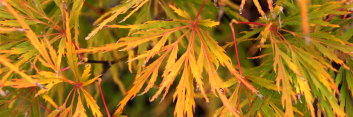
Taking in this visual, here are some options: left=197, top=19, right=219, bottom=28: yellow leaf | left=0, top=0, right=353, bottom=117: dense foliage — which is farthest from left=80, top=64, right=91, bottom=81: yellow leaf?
left=197, top=19, right=219, bottom=28: yellow leaf

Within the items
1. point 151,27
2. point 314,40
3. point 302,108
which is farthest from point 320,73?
point 151,27

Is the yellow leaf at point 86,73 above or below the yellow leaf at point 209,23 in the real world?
below

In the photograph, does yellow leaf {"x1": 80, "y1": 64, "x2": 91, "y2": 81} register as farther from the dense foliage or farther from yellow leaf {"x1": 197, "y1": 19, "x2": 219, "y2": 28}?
yellow leaf {"x1": 197, "y1": 19, "x2": 219, "y2": 28}

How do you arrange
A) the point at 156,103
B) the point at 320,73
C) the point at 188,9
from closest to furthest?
the point at 320,73 → the point at 188,9 → the point at 156,103

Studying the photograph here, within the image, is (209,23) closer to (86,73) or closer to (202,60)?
(202,60)

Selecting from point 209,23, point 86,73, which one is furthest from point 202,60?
point 86,73

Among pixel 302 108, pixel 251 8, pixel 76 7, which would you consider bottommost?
pixel 302 108

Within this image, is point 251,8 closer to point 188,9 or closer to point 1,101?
point 188,9

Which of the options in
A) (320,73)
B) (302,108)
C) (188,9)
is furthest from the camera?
(188,9)

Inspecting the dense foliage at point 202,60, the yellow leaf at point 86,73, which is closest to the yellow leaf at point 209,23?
the dense foliage at point 202,60

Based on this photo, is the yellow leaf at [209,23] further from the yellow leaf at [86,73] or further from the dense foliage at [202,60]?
the yellow leaf at [86,73]

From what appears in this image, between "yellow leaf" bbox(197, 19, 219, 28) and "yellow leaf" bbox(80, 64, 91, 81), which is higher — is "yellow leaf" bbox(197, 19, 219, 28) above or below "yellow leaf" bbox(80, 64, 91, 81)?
above
